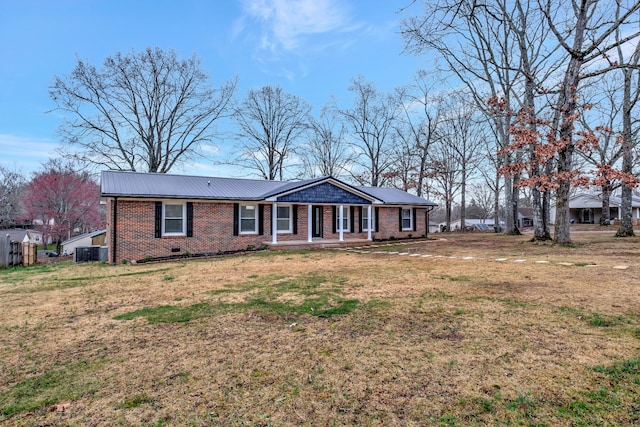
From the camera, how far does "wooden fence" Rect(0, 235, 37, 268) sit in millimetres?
12992

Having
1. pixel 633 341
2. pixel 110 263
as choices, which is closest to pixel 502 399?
pixel 633 341

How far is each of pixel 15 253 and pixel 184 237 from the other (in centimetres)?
679

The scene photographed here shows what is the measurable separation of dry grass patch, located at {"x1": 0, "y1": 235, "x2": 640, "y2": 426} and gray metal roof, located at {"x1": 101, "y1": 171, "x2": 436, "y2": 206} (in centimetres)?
709

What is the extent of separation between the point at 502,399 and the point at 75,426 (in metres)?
3.24

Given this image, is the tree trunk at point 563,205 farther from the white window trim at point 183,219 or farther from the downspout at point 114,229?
the downspout at point 114,229

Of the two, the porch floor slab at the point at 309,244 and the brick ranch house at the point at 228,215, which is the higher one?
the brick ranch house at the point at 228,215

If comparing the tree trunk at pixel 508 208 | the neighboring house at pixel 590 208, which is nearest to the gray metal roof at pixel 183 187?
the tree trunk at pixel 508 208

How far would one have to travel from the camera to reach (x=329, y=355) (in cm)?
350

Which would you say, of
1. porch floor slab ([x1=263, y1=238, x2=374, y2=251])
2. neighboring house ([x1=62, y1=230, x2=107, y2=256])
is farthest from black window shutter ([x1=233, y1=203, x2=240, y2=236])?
neighboring house ([x1=62, y1=230, x2=107, y2=256])

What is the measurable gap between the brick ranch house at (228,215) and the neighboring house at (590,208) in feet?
104

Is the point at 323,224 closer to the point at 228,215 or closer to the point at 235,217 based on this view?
the point at 235,217

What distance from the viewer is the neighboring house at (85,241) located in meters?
22.8

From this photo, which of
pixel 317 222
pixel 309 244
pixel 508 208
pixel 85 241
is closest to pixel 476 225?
pixel 508 208

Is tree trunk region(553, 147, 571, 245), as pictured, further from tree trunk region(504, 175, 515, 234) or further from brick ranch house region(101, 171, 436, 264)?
tree trunk region(504, 175, 515, 234)
